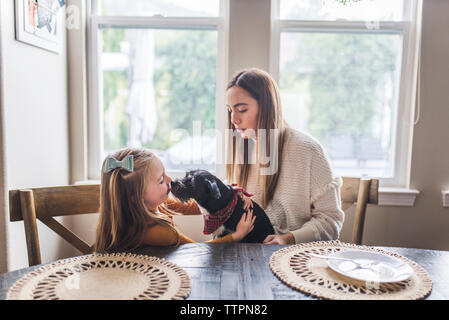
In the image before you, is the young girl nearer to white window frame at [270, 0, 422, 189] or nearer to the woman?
the woman

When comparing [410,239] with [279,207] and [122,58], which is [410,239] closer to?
[279,207]

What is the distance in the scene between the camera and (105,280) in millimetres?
758

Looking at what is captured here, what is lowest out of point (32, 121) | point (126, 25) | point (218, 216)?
point (218, 216)

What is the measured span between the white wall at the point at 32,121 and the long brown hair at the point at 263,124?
863 mm

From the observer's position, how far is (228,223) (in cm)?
106

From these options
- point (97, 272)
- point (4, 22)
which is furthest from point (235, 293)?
point (4, 22)

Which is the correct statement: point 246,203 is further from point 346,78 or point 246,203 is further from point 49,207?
point 346,78

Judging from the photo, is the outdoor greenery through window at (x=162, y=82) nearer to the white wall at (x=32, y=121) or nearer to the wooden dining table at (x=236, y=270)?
the white wall at (x=32, y=121)

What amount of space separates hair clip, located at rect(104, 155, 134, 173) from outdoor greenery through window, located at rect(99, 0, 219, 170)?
3.14ft

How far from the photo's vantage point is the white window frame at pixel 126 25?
1818 mm

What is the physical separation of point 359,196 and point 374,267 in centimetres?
53

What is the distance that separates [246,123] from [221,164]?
641 mm

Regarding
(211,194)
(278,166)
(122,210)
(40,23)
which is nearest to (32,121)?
(40,23)

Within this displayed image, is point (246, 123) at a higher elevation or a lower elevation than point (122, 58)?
lower
